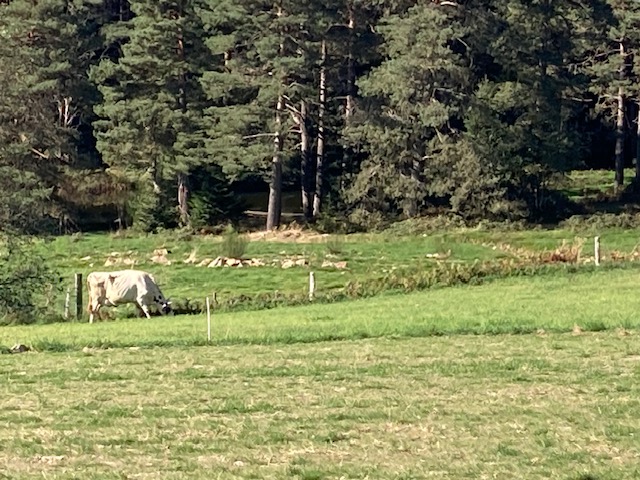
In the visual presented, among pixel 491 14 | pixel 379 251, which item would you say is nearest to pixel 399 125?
pixel 491 14

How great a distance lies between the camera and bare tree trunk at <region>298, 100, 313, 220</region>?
57188mm

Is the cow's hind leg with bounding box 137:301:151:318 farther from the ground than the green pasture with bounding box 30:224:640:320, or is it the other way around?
the green pasture with bounding box 30:224:640:320

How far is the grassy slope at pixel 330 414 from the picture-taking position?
933cm

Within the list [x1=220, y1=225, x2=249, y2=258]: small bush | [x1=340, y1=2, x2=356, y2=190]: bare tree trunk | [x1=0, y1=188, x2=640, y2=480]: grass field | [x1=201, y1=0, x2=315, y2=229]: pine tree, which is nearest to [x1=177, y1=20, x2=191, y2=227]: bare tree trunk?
[x1=201, y1=0, x2=315, y2=229]: pine tree

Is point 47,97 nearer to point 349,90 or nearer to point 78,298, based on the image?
point 349,90

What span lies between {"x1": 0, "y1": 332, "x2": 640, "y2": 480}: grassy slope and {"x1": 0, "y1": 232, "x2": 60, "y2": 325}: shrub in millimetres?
12488

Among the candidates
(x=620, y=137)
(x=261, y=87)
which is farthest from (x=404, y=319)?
(x=620, y=137)

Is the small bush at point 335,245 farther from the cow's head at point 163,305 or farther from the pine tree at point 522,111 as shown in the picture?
the cow's head at point 163,305

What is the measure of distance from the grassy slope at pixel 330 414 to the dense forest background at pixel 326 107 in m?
35.6

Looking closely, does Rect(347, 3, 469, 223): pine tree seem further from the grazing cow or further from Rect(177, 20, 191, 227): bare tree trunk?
the grazing cow

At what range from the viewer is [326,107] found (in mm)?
59875

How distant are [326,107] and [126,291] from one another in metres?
30.6

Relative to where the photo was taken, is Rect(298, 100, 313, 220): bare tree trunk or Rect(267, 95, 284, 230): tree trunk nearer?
Rect(267, 95, 284, 230): tree trunk

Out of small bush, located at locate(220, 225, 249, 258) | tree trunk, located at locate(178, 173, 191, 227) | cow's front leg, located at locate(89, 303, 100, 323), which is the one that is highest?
tree trunk, located at locate(178, 173, 191, 227)
